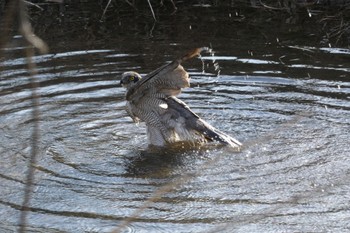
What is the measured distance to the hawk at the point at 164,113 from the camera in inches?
297

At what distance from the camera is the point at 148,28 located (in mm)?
12641

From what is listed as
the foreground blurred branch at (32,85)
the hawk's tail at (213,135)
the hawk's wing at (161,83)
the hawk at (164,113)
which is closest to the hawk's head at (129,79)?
the hawk at (164,113)

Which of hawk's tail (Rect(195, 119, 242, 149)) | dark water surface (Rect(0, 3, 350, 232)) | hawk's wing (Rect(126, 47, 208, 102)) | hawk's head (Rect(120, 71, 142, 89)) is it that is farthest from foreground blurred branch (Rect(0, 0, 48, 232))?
hawk's head (Rect(120, 71, 142, 89))

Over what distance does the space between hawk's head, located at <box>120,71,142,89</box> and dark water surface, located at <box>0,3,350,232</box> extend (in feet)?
1.72

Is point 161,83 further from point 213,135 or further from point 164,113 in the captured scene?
point 213,135

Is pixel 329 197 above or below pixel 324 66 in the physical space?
below

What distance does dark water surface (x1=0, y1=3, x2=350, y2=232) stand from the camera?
18.5 feet

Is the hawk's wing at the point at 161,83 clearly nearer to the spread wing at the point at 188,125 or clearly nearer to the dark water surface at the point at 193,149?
the spread wing at the point at 188,125

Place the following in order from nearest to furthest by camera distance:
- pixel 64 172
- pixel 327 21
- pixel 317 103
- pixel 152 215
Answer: pixel 152 215 → pixel 64 172 → pixel 317 103 → pixel 327 21

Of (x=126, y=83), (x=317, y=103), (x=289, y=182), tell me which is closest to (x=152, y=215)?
(x=289, y=182)

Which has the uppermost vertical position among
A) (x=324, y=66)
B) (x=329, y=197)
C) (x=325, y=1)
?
(x=325, y=1)

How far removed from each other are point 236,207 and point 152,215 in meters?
0.67

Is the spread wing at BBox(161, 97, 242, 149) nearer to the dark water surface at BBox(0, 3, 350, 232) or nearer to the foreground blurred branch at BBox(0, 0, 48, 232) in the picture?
the dark water surface at BBox(0, 3, 350, 232)

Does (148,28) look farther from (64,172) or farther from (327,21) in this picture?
(64,172)
